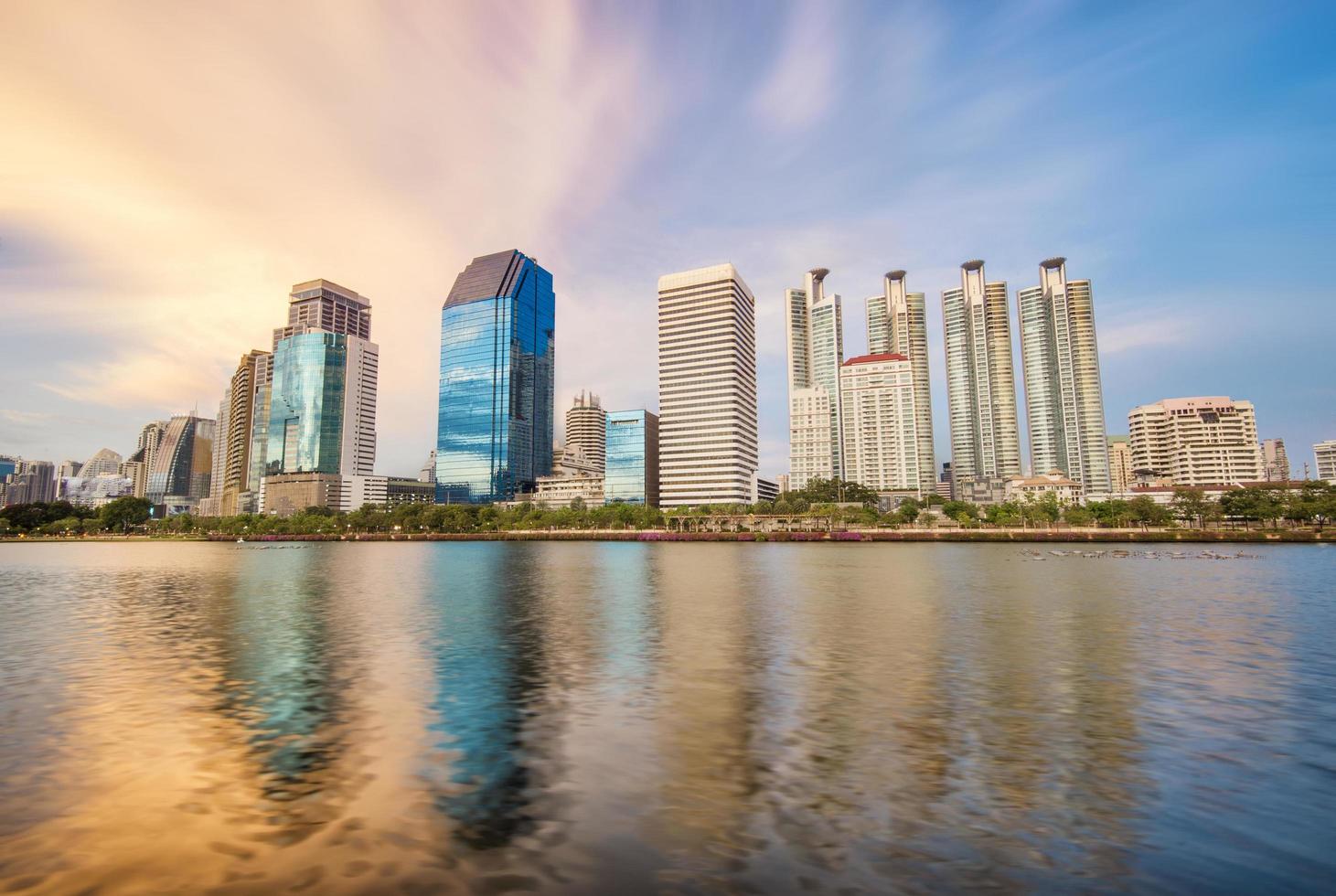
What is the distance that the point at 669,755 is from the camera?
1548cm

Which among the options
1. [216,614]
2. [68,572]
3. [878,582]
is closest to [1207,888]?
[216,614]

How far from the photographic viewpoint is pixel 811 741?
16344mm

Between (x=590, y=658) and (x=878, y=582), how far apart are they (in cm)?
3997

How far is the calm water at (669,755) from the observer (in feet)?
33.0

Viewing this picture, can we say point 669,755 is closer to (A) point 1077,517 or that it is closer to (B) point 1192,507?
(B) point 1192,507

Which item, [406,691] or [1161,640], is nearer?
[406,691]

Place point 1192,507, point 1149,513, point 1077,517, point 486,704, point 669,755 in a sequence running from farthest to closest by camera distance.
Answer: point 1077,517 → point 1149,513 → point 1192,507 → point 486,704 → point 669,755

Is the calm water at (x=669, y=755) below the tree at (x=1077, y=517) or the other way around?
below

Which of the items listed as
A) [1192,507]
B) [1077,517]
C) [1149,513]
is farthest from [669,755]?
[1077,517]

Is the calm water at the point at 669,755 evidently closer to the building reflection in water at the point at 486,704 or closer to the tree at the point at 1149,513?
the building reflection in water at the point at 486,704

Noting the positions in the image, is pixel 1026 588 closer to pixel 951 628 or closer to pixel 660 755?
pixel 951 628

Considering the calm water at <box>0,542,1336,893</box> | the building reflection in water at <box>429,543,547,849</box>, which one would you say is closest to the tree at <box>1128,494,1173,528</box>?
the calm water at <box>0,542,1336,893</box>

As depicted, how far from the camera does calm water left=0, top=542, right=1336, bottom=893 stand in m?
10.1

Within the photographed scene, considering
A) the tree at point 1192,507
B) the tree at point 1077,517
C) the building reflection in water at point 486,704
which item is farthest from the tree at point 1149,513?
the building reflection in water at point 486,704
